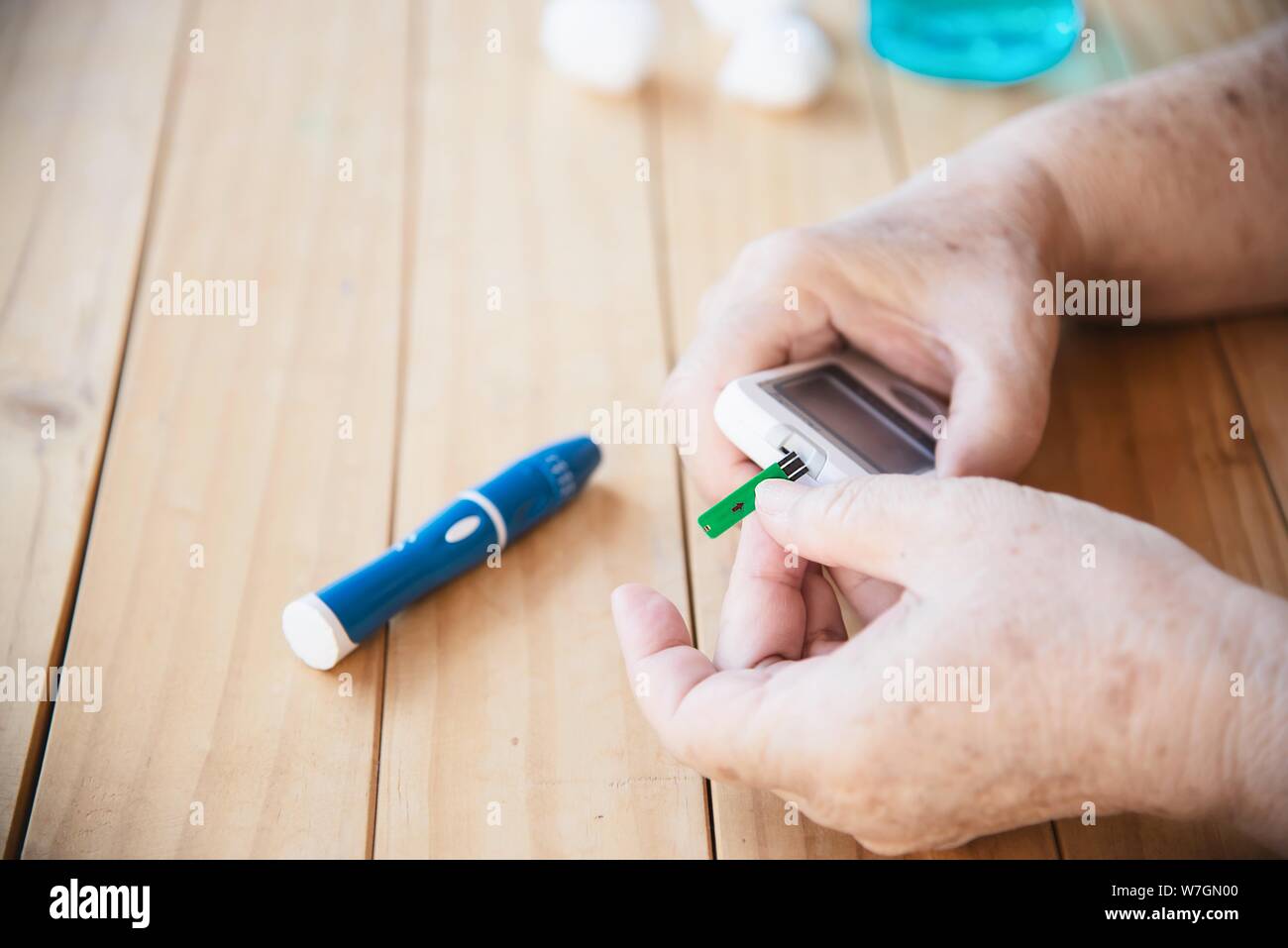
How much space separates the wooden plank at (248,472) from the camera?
2.08 feet

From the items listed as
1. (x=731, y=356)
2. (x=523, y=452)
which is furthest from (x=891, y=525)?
(x=523, y=452)

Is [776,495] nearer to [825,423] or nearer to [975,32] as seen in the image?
[825,423]

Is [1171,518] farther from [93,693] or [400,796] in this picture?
[93,693]

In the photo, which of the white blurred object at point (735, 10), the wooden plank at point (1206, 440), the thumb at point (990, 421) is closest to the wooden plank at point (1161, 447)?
the wooden plank at point (1206, 440)

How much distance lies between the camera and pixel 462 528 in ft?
2.36

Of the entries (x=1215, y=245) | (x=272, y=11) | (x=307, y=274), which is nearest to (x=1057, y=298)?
(x=1215, y=245)

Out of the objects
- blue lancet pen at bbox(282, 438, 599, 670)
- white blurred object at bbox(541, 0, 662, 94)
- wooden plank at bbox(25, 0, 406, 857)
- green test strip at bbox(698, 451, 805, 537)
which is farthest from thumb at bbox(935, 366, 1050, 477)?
white blurred object at bbox(541, 0, 662, 94)

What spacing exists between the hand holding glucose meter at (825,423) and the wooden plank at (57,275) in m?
0.42

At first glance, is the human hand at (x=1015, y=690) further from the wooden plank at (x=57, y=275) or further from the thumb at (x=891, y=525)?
the wooden plank at (x=57, y=275)

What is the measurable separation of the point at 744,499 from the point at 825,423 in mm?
85

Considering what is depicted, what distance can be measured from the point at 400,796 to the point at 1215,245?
2.35ft

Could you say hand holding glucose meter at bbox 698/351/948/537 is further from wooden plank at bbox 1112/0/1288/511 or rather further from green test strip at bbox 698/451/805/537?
wooden plank at bbox 1112/0/1288/511

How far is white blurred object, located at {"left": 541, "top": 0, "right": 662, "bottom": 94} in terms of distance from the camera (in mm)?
1045

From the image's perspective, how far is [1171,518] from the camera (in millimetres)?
804
